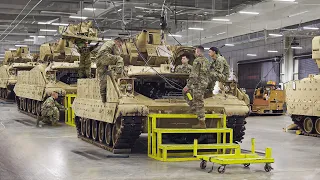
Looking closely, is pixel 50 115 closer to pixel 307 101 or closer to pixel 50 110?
pixel 50 110

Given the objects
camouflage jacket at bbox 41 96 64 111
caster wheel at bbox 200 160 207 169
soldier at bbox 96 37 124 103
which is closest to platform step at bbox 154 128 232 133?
caster wheel at bbox 200 160 207 169

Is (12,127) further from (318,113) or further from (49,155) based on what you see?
(318,113)

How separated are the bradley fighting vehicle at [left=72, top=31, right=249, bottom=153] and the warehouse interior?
0.08 ft

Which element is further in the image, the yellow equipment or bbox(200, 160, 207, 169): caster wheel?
the yellow equipment

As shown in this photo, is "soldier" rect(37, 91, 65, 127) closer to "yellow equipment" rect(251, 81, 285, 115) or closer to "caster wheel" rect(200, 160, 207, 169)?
"caster wheel" rect(200, 160, 207, 169)

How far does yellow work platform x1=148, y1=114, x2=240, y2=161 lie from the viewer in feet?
36.0

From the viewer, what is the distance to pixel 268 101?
97.9 ft

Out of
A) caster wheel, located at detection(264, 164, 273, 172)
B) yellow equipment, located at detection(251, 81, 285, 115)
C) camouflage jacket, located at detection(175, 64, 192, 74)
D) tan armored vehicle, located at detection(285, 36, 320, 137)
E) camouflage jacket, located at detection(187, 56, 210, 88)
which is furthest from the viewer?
yellow equipment, located at detection(251, 81, 285, 115)

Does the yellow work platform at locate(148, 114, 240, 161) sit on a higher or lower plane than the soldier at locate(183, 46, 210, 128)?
lower

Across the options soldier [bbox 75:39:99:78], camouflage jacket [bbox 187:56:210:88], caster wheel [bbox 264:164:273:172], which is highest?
soldier [bbox 75:39:99:78]

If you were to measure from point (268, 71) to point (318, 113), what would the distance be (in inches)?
929

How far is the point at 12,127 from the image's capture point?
18219mm

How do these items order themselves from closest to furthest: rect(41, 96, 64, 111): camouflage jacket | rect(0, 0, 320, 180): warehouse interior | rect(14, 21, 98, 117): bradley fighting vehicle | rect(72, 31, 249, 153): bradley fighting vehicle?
rect(0, 0, 320, 180): warehouse interior, rect(72, 31, 249, 153): bradley fighting vehicle, rect(41, 96, 64, 111): camouflage jacket, rect(14, 21, 98, 117): bradley fighting vehicle

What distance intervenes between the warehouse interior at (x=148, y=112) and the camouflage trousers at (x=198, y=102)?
77mm
